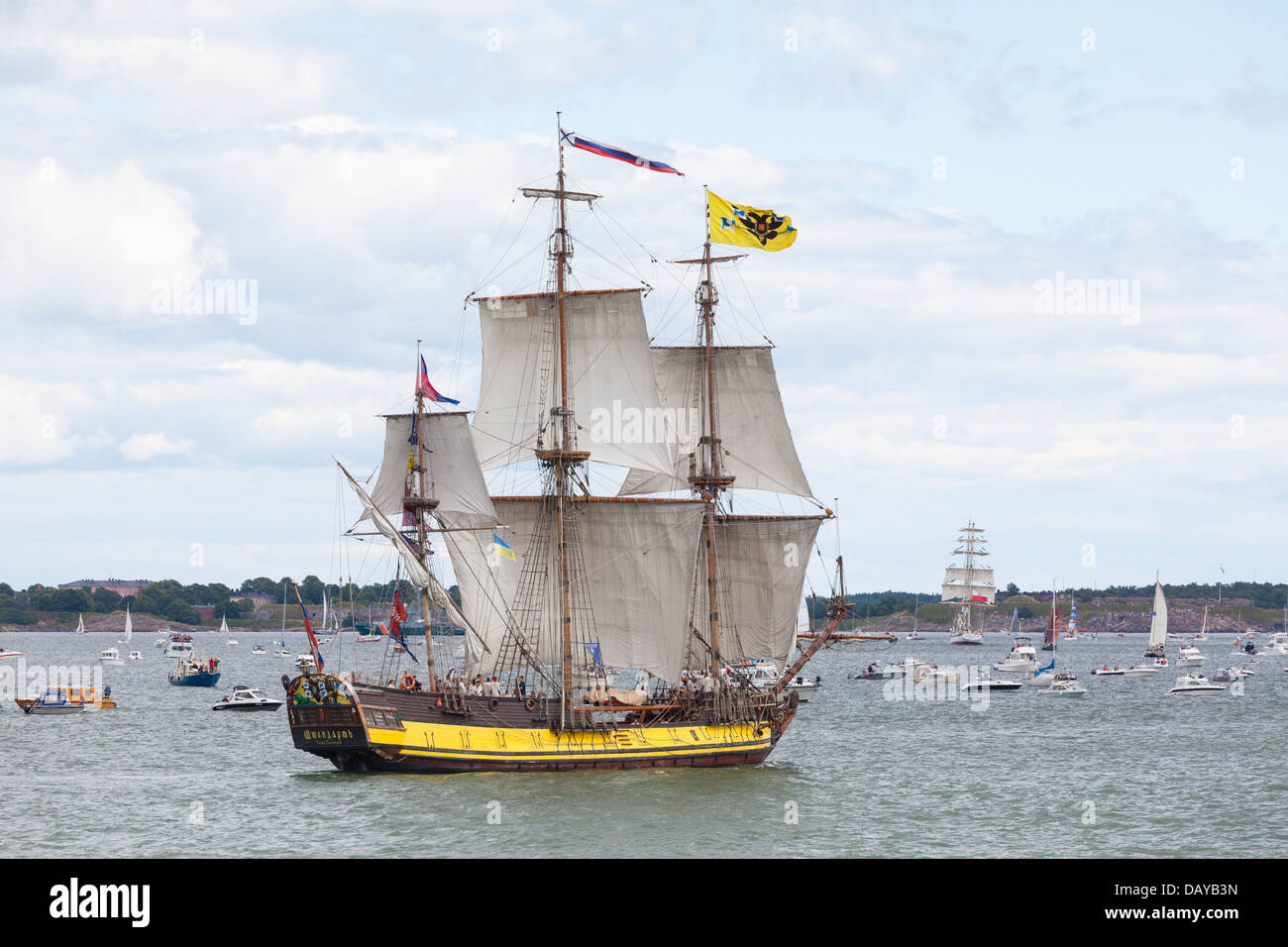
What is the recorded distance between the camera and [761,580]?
73562 millimetres

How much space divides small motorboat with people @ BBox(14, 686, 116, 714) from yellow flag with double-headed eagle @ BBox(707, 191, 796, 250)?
6172cm

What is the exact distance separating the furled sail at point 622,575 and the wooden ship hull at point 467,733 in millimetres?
3303

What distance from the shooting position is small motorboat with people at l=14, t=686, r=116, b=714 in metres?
98.2

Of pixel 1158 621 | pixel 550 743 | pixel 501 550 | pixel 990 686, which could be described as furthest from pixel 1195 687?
pixel 550 743

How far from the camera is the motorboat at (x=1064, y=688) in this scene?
13025 cm

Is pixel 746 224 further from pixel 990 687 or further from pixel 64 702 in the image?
pixel 990 687

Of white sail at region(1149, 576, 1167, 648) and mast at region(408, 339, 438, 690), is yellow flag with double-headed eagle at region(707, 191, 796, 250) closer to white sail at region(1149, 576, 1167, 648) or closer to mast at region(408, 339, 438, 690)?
mast at region(408, 339, 438, 690)

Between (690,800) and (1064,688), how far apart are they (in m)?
86.4

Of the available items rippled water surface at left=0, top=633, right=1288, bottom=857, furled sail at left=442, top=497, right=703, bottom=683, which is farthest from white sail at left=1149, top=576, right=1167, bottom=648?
furled sail at left=442, top=497, right=703, bottom=683
